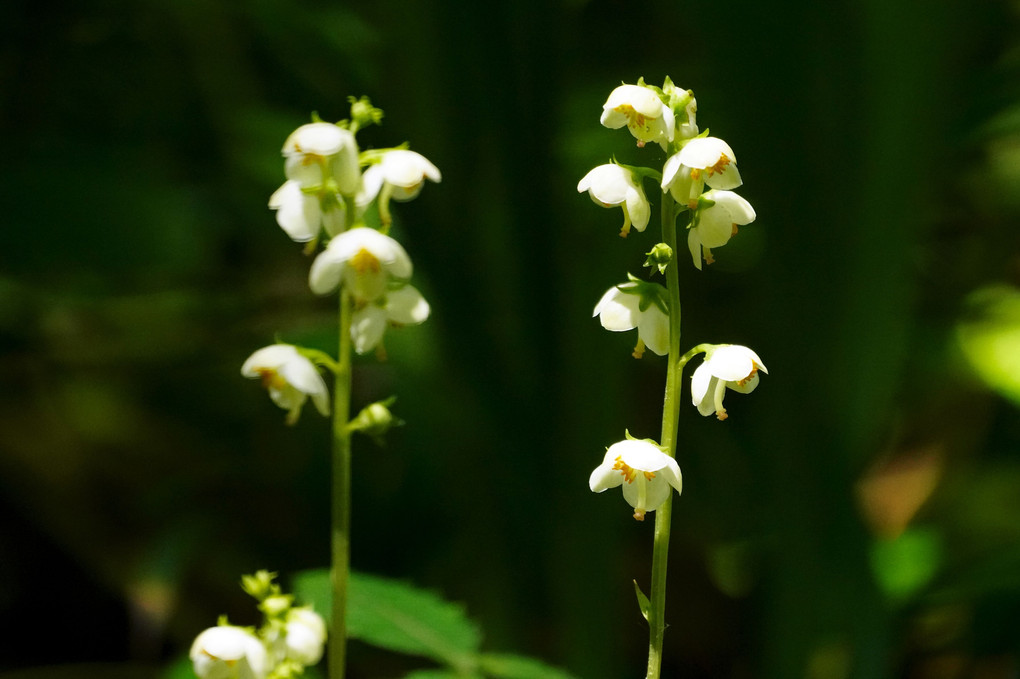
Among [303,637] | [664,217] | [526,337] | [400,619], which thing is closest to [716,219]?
[664,217]

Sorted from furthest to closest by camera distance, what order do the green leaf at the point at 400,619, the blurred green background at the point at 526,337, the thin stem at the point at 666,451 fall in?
the blurred green background at the point at 526,337, the green leaf at the point at 400,619, the thin stem at the point at 666,451

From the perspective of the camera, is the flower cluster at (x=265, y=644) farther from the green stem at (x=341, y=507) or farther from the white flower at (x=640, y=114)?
the white flower at (x=640, y=114)

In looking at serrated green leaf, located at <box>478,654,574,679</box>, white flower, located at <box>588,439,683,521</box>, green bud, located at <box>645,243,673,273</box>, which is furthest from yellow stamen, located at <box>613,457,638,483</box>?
serrated green leaf, located at <box>478,654,574,679</box>

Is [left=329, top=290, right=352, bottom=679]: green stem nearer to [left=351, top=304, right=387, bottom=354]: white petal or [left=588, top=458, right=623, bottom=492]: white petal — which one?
[left=351, top=304, right=387, bottom=354]: white petal

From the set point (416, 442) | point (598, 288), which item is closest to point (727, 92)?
point (598, 288)

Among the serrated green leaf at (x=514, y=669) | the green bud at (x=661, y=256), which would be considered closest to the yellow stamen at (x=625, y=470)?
the green bud at (x=661, y=256)

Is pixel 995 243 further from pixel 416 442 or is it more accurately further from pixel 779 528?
pixel 416 442

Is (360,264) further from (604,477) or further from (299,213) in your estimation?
(604,477)

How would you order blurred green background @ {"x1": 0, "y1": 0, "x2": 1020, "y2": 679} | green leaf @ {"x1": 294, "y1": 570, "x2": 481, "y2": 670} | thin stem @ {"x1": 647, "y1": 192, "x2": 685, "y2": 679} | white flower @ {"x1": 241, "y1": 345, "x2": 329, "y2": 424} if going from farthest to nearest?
blurred green background @ {"x1": 0, "y1": 0, "x2": 1020, "y2": 679} < green leaf @ {"x1": 294, "y1": 570, "x2": 481, "y2": 670} < white flower @ {"x1": 241, "y1": 345, "x2": 329, "y2": 424} < thin stem @ {"x1": 647, "y1": 192, "x2": 685, "y2": 679}
